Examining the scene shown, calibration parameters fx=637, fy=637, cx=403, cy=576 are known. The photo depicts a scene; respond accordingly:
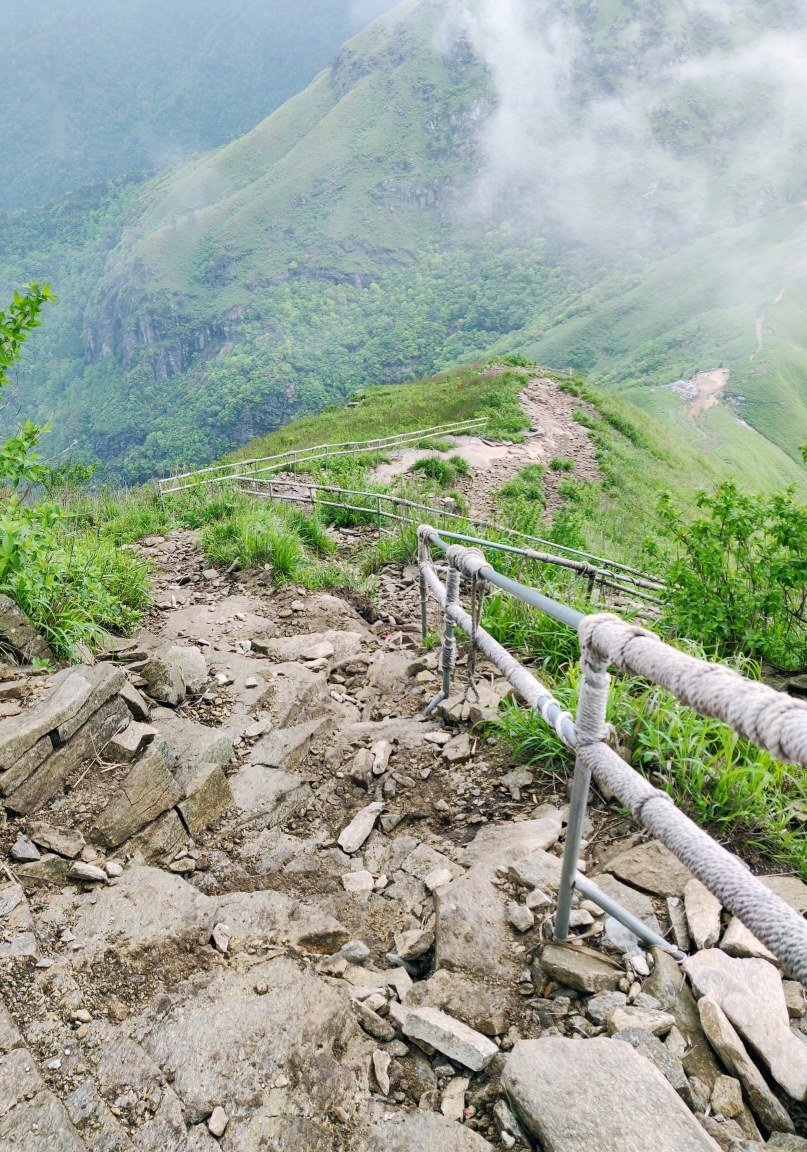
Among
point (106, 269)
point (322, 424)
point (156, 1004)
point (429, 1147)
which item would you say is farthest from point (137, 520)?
point (106, 269)

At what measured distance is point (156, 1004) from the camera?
77.6 inches

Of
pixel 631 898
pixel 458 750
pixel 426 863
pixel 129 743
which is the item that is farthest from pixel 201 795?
pixel 631 898

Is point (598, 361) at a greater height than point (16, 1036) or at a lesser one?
greater

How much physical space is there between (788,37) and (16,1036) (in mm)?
238649

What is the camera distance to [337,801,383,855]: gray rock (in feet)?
9.84

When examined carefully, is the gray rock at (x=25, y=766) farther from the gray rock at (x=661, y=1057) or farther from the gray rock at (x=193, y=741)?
the gray rock at (x=661, y=1057)

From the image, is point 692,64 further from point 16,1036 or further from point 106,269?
point 16,1036

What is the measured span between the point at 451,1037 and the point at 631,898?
779mm

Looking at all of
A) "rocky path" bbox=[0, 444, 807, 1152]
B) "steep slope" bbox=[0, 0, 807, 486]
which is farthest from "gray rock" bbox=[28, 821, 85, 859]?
"steep slope" bbox=[0, 0, 807, 486]

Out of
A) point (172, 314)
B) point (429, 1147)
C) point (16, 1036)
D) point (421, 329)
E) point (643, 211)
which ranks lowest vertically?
point (429, 1147)

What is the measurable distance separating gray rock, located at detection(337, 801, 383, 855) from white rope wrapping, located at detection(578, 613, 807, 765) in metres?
1.97

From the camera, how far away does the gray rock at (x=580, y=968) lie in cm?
188

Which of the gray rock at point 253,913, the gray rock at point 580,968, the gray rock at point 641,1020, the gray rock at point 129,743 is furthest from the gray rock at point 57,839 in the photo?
the gray rock at point 641,1020

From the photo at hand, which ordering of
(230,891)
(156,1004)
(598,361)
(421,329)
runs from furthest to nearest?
(421,329) → (598,361) → (230,891) → (156,1004)
